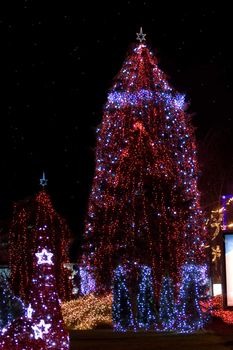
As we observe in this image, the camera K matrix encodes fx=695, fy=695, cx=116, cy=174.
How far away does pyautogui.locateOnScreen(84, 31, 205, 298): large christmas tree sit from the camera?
20141 millimetres

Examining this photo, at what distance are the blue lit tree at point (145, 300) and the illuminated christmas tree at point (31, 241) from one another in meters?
6.32

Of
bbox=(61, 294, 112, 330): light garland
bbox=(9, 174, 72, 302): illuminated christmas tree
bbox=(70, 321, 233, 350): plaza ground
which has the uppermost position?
bbox=(9, 174, 72, 302): illuminated christmas tree

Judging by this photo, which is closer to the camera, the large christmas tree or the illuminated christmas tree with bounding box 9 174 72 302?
the large christmas tree

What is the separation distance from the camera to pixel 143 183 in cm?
2016

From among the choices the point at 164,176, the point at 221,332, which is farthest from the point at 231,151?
the point at 221,332

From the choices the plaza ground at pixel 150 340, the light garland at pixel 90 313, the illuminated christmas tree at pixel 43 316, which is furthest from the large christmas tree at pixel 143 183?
the illuminated christmas tree at pixel 43 316

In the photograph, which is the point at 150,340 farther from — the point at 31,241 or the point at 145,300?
the point at 31,241

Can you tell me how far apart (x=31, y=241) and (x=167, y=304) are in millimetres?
8116

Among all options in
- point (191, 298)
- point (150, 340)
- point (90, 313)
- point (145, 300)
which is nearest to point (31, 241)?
point (90, 313)

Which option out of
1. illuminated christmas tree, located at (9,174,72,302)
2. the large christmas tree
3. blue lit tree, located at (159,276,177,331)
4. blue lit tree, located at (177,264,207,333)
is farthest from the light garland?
illuminated christmas tree, located at (9,174,72,302)

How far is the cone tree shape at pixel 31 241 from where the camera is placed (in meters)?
26.5

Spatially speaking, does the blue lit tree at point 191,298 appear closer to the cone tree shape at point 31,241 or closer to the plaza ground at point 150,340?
the plaza ground at point 150,340

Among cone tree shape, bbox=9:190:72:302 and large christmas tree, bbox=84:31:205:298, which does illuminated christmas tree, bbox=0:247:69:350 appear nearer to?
large christmas tree, bbox=84:31:205:298

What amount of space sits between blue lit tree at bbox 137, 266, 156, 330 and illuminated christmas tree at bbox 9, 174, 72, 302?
249 inches
